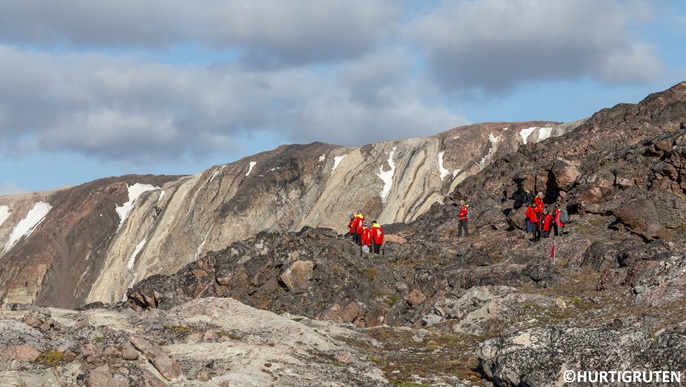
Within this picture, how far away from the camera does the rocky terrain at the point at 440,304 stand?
17062 mm

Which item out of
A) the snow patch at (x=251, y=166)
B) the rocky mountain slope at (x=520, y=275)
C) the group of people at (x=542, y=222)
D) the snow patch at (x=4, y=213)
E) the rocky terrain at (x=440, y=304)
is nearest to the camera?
the rocky terrain at (x=440, y=304)

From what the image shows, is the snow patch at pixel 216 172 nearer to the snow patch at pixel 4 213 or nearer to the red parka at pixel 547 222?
the snow patch at pixel 4 213

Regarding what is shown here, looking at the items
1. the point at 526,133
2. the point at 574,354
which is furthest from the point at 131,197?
the point at 574,354

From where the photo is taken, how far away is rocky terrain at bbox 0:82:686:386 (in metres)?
17.1

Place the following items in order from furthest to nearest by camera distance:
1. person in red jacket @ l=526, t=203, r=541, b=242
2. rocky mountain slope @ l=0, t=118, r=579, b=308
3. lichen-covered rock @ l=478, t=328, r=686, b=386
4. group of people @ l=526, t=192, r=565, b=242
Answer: rocky mountain slope @ l=0, t=118, r=579, b=308, person in red jacket @ l=526, t=203, r=541, b=242, group of people @ l=526, t=192, r=565, b=242, lichen-covered rock @ l=478, t=328, r=686, b=386

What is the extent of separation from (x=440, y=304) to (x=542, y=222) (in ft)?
44.2

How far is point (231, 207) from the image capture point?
354ft

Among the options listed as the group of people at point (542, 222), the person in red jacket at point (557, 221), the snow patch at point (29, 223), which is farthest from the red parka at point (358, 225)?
the snow patch at point (29, 223)

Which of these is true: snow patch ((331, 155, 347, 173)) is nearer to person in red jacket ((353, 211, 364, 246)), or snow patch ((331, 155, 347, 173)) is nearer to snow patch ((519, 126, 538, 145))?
snow patch ((519, 126, 538, 145))

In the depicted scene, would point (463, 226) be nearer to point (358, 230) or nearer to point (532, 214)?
point (532, 214)

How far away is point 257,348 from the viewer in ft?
63.9

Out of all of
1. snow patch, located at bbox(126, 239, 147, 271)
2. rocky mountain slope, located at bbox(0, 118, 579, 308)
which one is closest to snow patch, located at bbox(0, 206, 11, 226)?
rocky mountain slope, located at bbox(0, 118, 579, 308)

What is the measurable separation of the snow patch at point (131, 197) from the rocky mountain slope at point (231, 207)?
218 millimetres

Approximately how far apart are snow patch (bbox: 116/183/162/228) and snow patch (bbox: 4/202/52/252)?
14.9 meters
